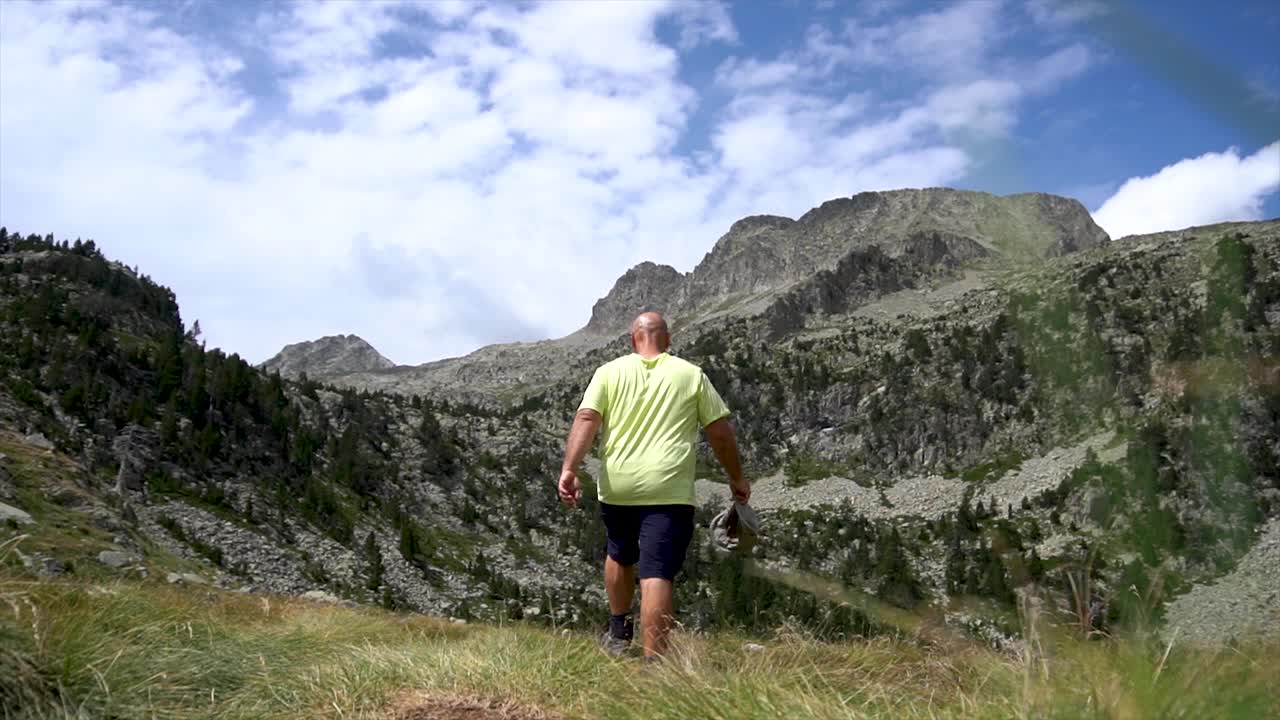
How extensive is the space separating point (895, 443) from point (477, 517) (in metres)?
50.5

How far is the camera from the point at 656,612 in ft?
15.6

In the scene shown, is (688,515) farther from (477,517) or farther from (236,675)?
(477,517)

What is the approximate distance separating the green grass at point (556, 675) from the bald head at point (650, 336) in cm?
172

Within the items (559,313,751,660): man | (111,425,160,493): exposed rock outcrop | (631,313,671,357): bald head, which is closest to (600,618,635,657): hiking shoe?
(559,313,751,660): man

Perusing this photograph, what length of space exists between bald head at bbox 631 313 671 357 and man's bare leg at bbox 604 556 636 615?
1.27m

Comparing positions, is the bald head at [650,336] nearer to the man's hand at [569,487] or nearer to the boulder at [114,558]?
the man's hand at [569,487]

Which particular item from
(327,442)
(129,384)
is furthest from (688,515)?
(327,442)

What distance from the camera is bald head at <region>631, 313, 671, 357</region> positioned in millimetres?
5473

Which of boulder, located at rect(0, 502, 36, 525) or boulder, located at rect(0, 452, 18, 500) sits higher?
boulder, located at rect(0, 452, 18, 500)

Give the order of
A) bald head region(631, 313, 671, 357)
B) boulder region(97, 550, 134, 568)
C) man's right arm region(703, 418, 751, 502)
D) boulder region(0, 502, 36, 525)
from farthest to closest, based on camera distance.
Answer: boulder region(97, 550, 134, 568), boulder region(0, 502, 36, 525), bald head region(631, 313, 671, 357), man's right arm region(703, 418, 751, 502)

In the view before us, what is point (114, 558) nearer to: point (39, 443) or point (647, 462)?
point (39, 443)

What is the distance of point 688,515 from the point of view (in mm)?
5133

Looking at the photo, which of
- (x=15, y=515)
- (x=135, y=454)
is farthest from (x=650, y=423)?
(x=135, y=454)

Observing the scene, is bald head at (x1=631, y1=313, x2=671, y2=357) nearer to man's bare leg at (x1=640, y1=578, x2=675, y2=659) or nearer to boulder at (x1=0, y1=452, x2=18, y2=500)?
man's bare leg at (x1=640, y1=578, x2=675, y2=659)
